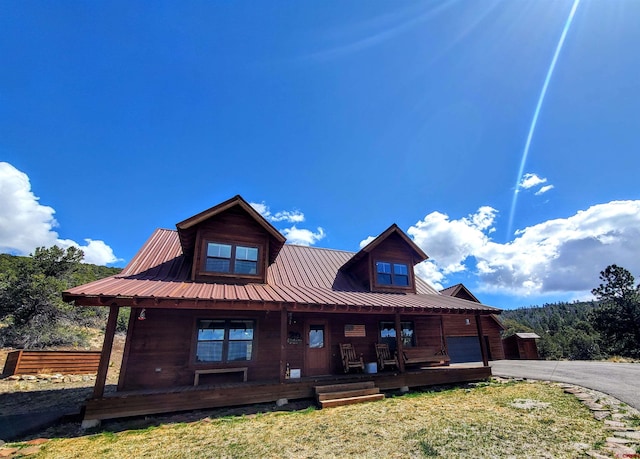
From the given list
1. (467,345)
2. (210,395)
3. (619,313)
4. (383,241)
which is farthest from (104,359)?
(619,313)

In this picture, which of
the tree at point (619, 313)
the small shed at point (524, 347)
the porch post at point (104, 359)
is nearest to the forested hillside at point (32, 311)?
the porch post at point (104, 359)

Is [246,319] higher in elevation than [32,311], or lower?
lower

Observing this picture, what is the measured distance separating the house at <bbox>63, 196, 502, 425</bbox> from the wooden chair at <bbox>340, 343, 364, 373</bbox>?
0.47ft

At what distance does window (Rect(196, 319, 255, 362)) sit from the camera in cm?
998

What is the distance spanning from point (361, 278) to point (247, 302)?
719cm

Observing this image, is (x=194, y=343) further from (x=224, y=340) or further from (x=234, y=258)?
(x=234, y=258)

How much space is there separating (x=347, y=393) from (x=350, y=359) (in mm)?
2682

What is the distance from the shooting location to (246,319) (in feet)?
34.9

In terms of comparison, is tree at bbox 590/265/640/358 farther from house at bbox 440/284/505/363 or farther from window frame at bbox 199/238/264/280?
window frame at bbox 199/238/264/280

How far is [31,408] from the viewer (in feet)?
29.0

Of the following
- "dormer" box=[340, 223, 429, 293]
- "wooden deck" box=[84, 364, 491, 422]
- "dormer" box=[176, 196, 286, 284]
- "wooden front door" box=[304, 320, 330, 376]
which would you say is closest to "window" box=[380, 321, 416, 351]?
"dormer" box=[340, 223, 429, 293]

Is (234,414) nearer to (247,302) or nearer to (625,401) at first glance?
(247,302)

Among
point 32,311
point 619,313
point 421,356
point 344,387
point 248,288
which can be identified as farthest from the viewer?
point 619,313

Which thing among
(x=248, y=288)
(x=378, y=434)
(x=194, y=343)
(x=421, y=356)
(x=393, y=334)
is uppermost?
(x=248, y=288)
